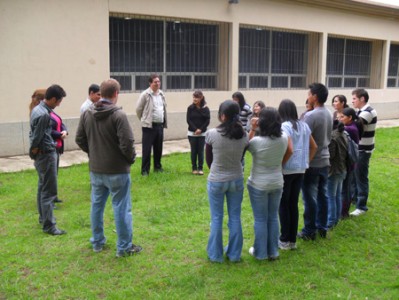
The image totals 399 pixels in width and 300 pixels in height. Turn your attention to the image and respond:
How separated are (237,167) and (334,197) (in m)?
1.78

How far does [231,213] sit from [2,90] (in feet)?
22.8

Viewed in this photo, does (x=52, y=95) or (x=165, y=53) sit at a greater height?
(x=165, y=53)

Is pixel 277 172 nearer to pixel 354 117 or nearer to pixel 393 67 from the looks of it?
pixel 354 117

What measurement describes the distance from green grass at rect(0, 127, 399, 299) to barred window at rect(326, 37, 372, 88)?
1149cm

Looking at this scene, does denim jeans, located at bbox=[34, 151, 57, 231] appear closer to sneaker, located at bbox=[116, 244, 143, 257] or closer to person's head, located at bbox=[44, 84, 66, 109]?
person's head, located at bbox=[44, 84, 66, 109]

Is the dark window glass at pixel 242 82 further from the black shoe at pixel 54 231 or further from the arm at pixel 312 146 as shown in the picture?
the black shoe at pixel 54 231

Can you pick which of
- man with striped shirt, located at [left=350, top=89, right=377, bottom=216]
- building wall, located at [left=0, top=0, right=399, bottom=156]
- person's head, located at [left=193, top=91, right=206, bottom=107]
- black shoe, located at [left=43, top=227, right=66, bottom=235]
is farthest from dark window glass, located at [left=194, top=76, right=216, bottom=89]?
black shoe, located at [left=43, top=227, right=66, bottom=235]

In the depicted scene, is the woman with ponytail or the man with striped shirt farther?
the man with striped shirt

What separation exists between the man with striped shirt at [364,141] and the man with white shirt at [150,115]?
361cm

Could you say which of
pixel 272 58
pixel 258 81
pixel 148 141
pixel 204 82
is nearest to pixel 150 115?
pixel 148 141

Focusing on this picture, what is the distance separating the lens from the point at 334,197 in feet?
17.9

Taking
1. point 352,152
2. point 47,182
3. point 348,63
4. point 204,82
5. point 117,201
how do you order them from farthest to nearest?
point 348,63 → point 204,82 → point 352,152 → point 47,182 → point 117,201

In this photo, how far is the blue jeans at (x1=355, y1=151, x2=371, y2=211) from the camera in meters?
6.12

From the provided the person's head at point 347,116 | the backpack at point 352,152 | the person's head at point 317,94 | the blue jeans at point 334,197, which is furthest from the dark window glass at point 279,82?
the person's head at point 317,94
